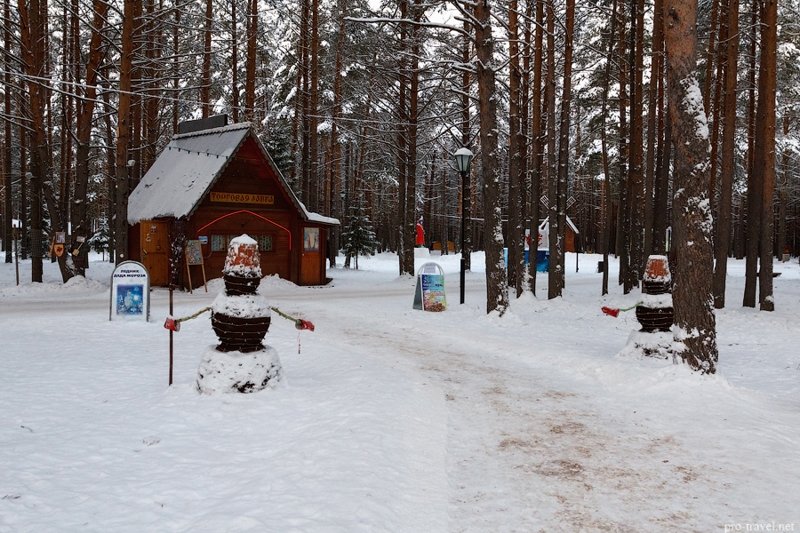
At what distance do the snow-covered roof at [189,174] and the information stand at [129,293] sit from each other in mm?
7463

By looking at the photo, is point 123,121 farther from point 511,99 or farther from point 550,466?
point 550,466

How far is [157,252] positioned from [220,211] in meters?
2.58

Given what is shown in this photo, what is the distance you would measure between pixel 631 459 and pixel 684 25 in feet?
19.8

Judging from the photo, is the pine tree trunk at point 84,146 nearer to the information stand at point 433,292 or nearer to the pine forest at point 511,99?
the pine forest at point 511,99

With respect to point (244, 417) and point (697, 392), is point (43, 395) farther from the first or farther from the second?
point (697, 392)

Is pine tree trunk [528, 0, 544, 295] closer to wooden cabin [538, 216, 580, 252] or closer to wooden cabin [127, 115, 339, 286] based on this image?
wooden cabin [127, 115, 339, 286]

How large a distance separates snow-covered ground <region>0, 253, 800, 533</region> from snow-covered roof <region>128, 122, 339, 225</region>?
381 inches

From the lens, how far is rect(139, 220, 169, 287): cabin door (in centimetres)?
1982

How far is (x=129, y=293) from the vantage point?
37.8 feet

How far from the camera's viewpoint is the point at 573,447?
5.12m

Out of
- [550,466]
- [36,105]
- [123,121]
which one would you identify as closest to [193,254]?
[123,121]

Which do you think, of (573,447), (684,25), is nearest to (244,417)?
(573,447)

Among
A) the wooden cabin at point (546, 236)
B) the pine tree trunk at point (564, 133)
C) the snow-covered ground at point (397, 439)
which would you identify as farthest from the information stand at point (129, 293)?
the wooden cabin at point (546, 236)

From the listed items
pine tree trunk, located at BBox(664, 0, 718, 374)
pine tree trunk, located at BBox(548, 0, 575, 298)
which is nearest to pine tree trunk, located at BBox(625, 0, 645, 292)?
pine tree trunk, located at BBox(548, 0, 575, 298)
